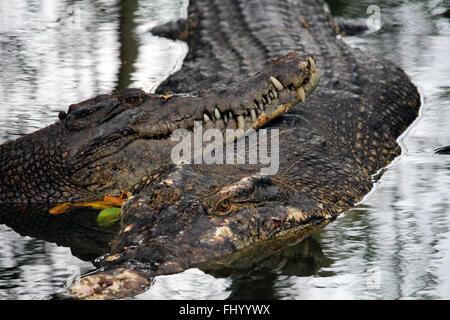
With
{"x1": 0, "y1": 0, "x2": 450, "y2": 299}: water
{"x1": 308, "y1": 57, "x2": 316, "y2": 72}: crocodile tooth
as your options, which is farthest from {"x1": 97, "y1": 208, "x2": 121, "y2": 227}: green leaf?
{"x1": 308, "y1": 57, "x2": 316, "y2": 72}: crocodile tooth

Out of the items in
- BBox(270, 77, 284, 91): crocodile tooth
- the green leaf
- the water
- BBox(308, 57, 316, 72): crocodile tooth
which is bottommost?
the green leaf

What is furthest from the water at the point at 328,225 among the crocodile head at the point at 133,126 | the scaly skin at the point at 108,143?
the crocodile head at the point at 133,126

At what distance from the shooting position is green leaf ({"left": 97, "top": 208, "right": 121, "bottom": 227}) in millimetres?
4684

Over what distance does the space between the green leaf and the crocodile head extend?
0.32 meters

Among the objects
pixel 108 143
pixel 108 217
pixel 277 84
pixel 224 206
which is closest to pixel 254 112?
pixel 277 84

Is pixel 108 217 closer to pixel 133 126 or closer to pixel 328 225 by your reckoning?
pixel 133 126

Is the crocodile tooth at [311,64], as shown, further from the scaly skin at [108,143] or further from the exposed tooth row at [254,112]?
the scaly skin at [108,143]

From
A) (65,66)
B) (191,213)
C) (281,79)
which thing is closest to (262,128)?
(281,79)

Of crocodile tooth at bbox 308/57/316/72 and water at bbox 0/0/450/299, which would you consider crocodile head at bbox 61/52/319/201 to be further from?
water at bbox 0/0/450/299

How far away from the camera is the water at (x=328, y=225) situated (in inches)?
143

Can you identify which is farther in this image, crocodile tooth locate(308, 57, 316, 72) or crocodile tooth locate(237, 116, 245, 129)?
crocodile tooth locate(308, 57, 316, 72)

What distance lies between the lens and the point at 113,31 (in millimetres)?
8844

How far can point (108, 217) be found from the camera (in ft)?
15.5

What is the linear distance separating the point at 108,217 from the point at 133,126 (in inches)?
27.5
